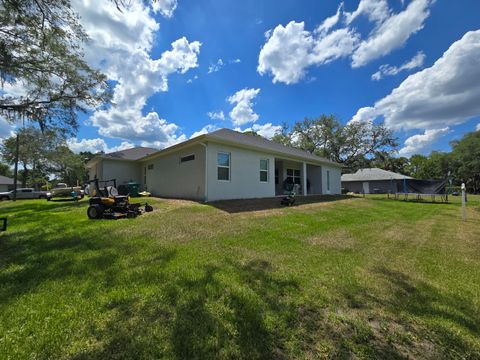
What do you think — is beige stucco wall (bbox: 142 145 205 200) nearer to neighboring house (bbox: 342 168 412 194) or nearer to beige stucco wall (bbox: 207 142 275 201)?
beige stucco wall (bbox: 207 142 275 201)

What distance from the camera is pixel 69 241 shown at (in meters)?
5.09

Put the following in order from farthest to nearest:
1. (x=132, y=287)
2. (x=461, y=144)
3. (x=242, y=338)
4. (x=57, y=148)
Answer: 1. (x=461, y=144)
2. (x=57, y=148)
3. (x=132, y=287)
4. (x=242, y=338)

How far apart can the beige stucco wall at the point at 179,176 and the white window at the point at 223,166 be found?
82cm

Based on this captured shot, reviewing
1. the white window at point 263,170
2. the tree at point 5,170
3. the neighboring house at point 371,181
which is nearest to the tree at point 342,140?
the neighboring house at point 371,181

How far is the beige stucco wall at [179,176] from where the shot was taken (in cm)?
1094

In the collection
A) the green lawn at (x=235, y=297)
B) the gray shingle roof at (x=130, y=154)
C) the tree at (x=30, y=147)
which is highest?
the tree at (x=30, y=147)

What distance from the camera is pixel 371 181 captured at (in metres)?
36.7

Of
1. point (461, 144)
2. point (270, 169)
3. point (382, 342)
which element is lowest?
point (382, 342)

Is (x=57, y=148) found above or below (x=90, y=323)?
above

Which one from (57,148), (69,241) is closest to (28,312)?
(69,241)

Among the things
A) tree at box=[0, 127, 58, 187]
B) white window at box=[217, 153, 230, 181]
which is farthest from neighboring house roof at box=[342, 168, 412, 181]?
tree at box=[0, 127, 58, 187]

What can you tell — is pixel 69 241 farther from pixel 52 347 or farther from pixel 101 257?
pixel 52 347

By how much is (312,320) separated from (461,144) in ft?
192

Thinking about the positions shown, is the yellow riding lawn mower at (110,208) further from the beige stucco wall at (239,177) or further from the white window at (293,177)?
the white window at (293,177)
